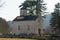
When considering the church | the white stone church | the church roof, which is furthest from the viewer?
the church roof

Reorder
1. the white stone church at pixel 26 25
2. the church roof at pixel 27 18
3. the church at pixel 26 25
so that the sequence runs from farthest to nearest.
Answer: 1. the church roof at pixel 27 18
2. the white stone church at pixel 26 25
3. the church at pixel 26 25

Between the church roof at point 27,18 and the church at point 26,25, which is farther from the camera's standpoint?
the church roof at point 27,18

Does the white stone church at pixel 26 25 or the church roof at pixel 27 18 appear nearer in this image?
the white stone church at pixel 26 25

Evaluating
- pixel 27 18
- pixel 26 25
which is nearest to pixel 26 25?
pixel 26 25

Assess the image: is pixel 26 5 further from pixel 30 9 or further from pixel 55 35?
pixel 55 35

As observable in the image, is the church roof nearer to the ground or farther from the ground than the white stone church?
farther from the ground

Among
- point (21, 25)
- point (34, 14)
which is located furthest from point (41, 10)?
point (21, 25)

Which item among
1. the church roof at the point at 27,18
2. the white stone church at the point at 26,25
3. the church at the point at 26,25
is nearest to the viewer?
the church at the point at 26,25

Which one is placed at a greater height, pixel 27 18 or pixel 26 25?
pixel 27 18

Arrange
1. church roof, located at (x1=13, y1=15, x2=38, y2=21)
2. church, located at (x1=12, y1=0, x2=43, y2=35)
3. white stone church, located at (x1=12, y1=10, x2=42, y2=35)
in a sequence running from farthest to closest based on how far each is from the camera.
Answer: church roof, located at (x1=13, y1=15, x2=38, y2=21) → white stone church, located at (x1=12, y1=10, x2=42, y2=35) → church, located at (x1=12, y1=0, x2=43, y2=35)

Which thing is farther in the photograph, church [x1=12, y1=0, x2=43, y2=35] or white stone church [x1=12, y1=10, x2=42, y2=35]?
white stone church [x1=12, y1=10, x2=42, y2=35]

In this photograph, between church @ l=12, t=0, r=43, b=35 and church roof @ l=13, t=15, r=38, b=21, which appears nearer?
church @ l=12, t=0, r=43, b=35

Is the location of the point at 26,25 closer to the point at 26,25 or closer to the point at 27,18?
the point at 26,25

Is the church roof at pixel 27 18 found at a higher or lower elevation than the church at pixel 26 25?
higher
